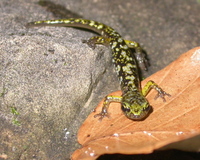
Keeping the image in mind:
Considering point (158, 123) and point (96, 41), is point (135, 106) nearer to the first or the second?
point (158, 123)

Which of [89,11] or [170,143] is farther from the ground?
[170,143]

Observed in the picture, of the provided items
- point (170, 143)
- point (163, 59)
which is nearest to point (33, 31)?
point (163, 59)

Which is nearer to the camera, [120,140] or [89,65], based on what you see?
[120,140]

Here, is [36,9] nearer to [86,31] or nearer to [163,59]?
[86,31]

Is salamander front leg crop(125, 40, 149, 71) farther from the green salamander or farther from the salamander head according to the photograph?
the salamander head

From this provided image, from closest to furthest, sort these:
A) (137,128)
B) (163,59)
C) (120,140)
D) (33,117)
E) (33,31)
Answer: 1. (120,140)
2. (137,128)
3. (33,117)
4. (33,31)
5. (163,59)
